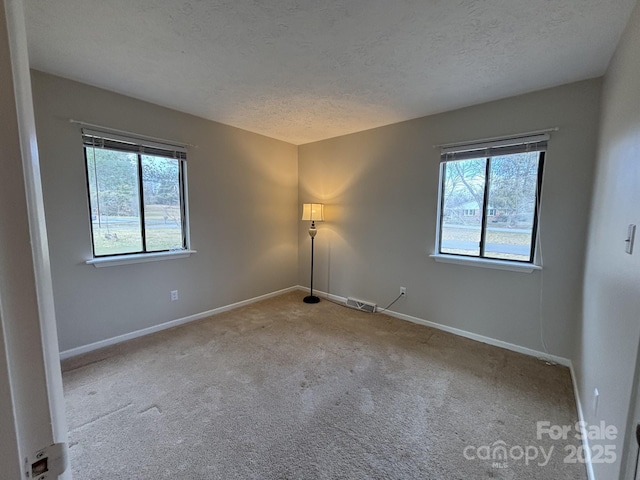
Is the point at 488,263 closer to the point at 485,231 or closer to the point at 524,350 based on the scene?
the point at 485,231

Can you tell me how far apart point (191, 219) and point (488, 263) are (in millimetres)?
3330

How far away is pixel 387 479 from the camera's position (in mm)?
1409

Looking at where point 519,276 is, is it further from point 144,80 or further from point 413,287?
point 144,80

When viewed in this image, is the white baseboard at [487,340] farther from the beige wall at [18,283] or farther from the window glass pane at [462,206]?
the beige wall at [18,283]

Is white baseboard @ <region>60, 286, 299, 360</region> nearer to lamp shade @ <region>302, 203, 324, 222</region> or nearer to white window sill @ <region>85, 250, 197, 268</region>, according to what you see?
white window sill @ <region>85, 250, 197, 268</region>

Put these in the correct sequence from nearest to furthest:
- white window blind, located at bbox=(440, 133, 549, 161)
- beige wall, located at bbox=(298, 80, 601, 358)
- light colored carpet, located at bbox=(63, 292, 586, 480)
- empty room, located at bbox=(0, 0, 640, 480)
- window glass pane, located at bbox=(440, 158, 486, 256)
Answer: empty room, located at bbox=(0, 0, 640, 480) → light colored carpet, located at bbox=(63, 292, 586, 480) → beige wall, located at bbox=(298, 80, 601, 358) → white window blind, located at bbox=(440, 133, 549, 161) → window glass pane, located at bbox=(440, 158, 486, 256)

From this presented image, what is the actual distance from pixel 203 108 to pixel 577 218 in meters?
3.75

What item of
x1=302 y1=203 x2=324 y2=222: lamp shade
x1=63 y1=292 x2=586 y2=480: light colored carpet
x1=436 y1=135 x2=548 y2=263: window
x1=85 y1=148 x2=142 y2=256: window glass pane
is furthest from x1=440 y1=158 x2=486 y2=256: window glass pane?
x1=85 y1=148 x2=142 y2=256: window glass pane

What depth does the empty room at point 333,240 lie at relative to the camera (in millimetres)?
1339

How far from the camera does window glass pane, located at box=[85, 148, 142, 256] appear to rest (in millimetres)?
2580

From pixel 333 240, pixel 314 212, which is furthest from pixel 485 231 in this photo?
pixel 314 212

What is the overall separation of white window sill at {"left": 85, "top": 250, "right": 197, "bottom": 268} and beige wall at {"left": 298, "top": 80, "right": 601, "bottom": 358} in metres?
1.98

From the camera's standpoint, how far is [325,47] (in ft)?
6.15

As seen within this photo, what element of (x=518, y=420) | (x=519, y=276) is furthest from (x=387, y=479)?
(x=519, y=276)
